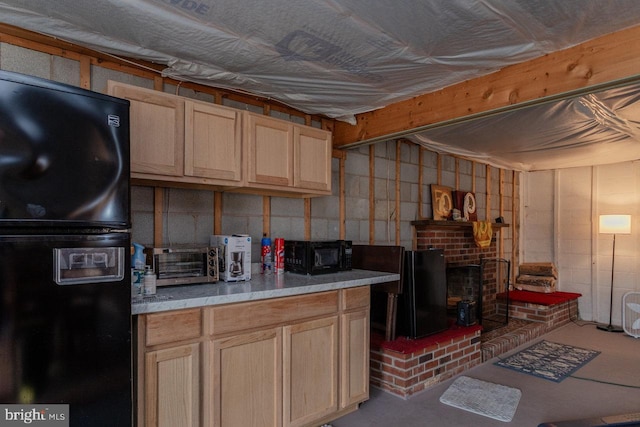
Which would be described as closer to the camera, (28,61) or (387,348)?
(28,61)

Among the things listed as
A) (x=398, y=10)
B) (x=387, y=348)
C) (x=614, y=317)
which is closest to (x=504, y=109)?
(x=398, y=10)

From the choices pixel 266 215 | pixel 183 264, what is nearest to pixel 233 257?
pixel 183 264

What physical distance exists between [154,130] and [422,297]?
2476 millimetres

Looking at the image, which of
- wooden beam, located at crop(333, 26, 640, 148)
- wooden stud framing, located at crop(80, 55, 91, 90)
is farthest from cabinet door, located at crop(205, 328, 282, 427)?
wooden beam, located at crop(333, 26, 640, 148)

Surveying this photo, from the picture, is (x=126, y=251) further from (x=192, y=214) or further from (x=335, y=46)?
(x=335, y=46)

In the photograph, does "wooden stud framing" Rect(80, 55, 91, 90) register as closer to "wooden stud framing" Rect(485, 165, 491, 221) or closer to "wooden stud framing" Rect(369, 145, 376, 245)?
"wooden stud framing" Rect(369, 145, 376, 245)

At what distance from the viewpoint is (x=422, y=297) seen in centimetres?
335

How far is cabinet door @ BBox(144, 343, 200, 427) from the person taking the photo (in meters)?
1.81

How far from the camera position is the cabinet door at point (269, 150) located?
2.60m

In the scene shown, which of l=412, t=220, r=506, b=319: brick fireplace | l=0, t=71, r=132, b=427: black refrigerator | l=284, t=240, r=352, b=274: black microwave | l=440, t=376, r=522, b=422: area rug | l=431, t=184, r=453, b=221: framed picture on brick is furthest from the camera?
l=431, t=184, r=453, b=221: framed picture on brick

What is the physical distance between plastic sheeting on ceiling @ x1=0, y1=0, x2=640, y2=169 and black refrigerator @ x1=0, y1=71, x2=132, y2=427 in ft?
2.07

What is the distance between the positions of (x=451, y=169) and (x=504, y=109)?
2.44 m

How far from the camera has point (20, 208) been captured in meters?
1.38

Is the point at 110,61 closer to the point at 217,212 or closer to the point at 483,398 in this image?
the point at 217,212
